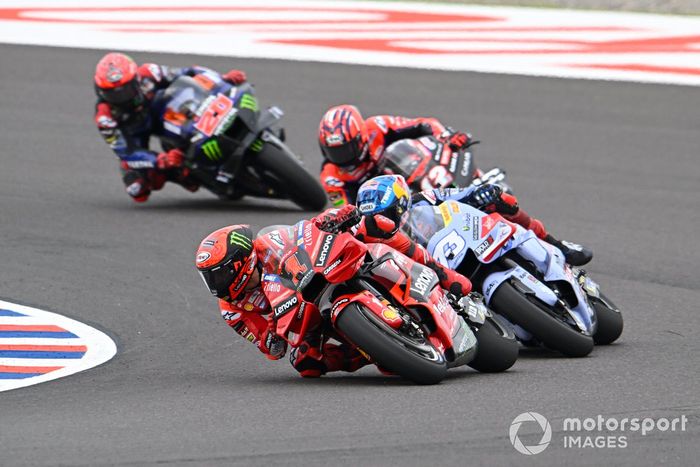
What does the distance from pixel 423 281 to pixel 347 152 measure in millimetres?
3325

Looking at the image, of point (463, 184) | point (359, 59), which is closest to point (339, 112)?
→ point (463, 184)

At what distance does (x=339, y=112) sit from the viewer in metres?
10.7

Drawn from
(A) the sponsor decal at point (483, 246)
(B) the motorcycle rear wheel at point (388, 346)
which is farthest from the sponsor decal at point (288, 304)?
(A) the sponsor decal at point (483, 246)

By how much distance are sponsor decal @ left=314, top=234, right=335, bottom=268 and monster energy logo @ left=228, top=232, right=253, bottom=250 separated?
17.5 inches

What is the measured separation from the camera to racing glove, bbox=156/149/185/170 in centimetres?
1352

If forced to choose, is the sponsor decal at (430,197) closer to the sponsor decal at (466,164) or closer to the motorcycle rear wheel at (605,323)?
the motorcycle rear wheel at (605,323)

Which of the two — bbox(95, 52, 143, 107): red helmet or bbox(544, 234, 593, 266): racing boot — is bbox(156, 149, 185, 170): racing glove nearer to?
bbox(95, 52, 143, 107): red helmet

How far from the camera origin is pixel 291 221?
42.3ft

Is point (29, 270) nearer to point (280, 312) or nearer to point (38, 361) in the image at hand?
point (38, 361)

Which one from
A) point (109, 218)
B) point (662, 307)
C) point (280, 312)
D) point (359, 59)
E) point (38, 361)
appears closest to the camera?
point (280, 312)

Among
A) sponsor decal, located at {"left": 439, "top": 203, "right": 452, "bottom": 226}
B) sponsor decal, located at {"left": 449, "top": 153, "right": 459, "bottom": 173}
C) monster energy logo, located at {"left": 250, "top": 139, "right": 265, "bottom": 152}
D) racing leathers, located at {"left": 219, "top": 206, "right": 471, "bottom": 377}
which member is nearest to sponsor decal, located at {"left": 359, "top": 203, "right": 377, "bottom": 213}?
racing leathers, located at {"left": 219, "top": 206, "right": 471, "bottom": 377}

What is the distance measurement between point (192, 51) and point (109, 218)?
691 centimetres

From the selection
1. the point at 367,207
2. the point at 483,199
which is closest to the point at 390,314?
the point at 367,207

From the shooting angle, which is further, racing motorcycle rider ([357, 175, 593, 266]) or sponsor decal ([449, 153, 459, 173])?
sponsor decal ([449, 153, 459, 173])
